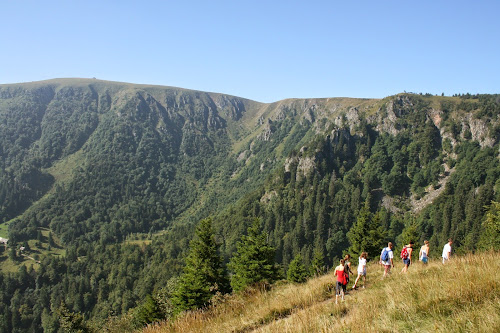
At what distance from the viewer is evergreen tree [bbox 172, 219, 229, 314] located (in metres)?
25.3

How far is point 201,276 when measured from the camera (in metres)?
26.0

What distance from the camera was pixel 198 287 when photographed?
25359 mm

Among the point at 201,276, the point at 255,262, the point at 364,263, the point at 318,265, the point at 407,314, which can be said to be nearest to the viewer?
the point at 407,314

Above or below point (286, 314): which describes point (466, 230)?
below

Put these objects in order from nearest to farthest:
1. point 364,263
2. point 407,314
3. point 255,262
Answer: point 407,314 → point 364,263 → point 255,262

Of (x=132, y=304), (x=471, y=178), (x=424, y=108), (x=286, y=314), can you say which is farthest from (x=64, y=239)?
(x=424, y=108)

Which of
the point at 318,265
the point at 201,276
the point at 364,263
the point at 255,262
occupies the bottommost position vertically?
the point at 318,265

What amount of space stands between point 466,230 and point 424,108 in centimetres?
9509

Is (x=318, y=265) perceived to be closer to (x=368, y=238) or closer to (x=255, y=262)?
(x=368, y=238)

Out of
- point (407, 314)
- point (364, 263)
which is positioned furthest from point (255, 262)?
point (407, 314)

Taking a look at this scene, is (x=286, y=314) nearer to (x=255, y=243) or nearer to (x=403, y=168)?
(x=255, y=243)

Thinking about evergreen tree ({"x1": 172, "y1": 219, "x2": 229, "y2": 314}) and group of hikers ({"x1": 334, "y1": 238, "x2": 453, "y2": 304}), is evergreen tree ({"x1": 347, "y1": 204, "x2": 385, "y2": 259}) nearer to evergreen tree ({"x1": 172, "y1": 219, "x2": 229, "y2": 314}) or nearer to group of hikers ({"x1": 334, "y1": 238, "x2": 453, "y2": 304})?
evergreen tree ({"x1": 172, "y1": 219, "x2": 229, "y2": 314})

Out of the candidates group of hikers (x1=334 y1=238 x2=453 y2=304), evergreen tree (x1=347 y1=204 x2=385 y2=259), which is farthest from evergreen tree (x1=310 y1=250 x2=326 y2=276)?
evergreen tree (x1=347 y1=204 x2=385 y2=259)

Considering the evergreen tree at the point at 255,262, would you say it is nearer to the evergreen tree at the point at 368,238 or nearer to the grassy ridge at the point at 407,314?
the evergreen tree at the point at 368,238
